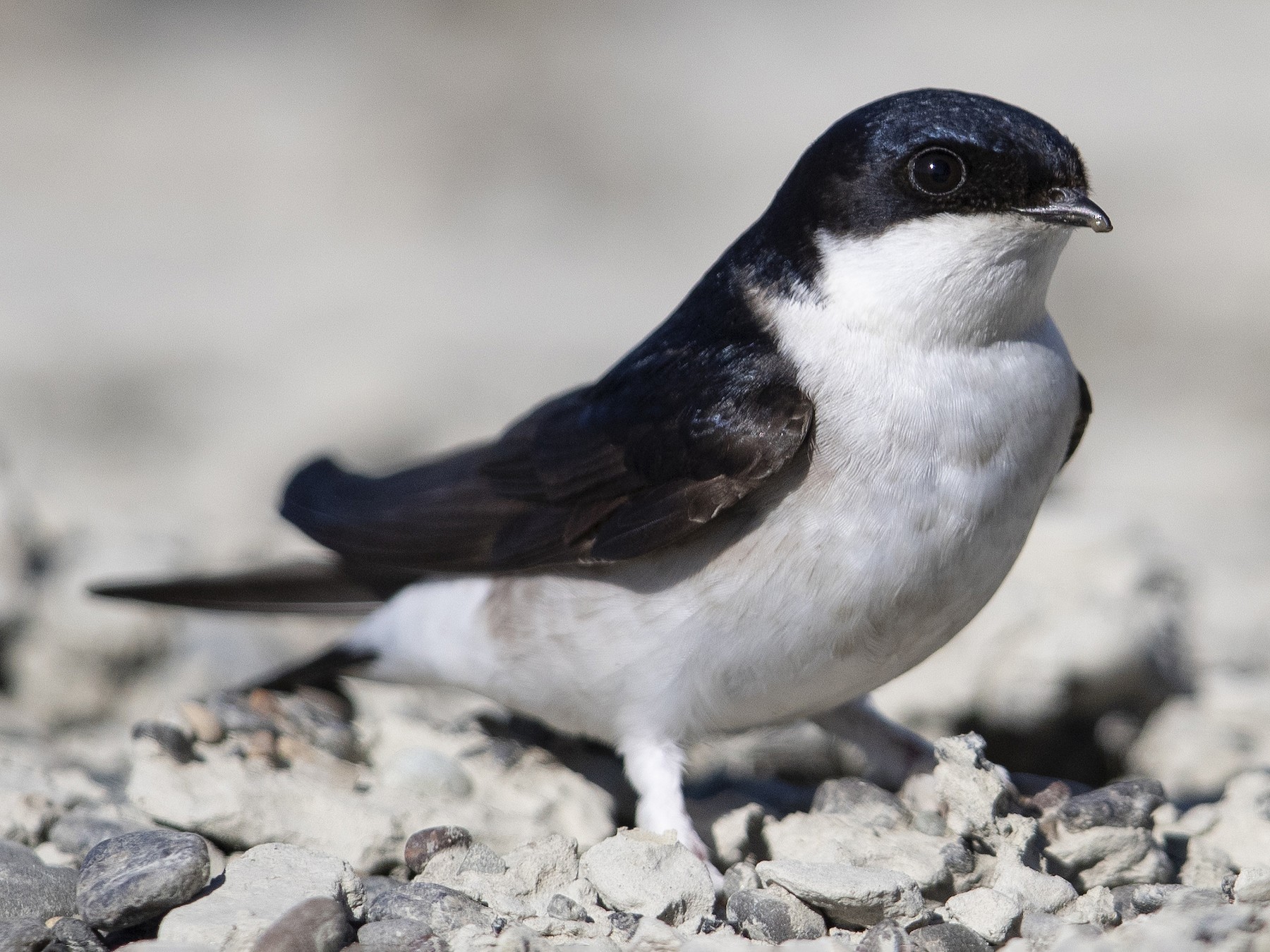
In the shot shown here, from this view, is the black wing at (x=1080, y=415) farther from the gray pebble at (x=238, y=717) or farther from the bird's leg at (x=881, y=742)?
the gray pebble at (x=238, y=717)

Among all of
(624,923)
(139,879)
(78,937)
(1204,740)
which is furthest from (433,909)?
(1204,740)

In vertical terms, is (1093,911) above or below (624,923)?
above

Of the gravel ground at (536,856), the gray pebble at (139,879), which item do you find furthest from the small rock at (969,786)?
the gray pebble at (139,879)

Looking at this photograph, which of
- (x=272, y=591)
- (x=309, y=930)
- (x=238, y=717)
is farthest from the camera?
(x=272, y=591)

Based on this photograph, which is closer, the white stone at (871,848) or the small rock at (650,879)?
the small rock at (650,879)

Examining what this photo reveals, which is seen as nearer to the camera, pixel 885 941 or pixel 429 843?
pixel 885 941

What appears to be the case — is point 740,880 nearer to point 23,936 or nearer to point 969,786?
point 969,786

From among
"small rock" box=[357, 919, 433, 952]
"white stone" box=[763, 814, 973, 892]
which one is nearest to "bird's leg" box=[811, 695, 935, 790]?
"white stone" box=[763, 814, 973, 892]
